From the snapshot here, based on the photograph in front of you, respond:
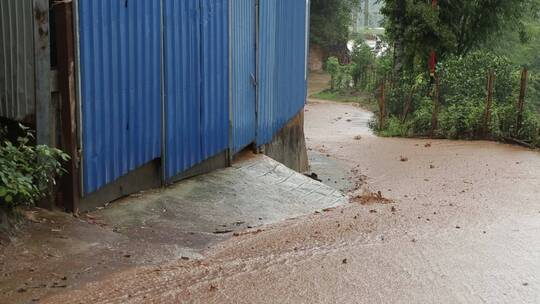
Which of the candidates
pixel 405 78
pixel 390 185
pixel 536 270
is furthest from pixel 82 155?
pixel 405 78

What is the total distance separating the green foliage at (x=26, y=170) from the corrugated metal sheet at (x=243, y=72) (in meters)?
4.31

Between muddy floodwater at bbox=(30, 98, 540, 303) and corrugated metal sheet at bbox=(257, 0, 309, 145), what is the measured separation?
8.50 ft

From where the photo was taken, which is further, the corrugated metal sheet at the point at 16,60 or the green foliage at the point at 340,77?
the green foliage at the point at 340,77

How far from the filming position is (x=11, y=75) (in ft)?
18.6

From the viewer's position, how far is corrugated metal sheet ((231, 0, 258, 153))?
387 inches

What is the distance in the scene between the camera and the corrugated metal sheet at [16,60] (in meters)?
5.62

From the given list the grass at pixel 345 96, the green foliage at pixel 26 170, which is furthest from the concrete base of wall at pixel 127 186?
the grass at pixel 345 96

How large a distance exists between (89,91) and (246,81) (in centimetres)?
440

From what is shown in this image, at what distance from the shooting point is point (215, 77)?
30.1 ft

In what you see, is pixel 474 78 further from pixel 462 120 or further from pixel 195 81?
pixel 195 81

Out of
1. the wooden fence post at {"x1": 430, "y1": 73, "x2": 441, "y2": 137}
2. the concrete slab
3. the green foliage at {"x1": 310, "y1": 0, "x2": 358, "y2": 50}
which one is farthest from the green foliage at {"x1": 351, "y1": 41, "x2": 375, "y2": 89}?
the concrete slab

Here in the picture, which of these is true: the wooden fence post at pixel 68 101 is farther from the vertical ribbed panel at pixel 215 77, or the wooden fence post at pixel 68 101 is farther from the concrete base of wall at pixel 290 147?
the concrete base of wall at pixel 290 147

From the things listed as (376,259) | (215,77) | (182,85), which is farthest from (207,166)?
(376,259)

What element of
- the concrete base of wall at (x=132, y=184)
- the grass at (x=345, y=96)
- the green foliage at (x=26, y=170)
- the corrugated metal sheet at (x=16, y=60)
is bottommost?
the grass at (x=345, y=96)
